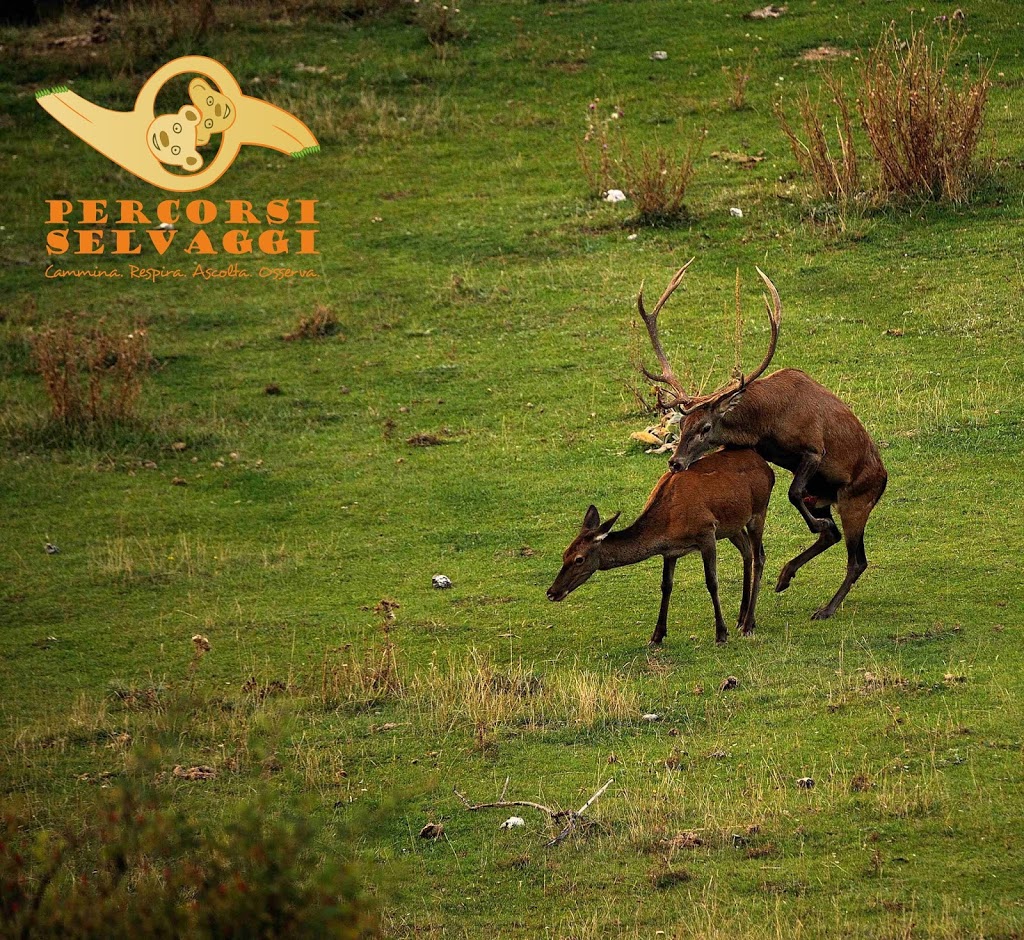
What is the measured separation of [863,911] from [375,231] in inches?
600

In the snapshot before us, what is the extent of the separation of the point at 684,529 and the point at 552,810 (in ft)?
10.1

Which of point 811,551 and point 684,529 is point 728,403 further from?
point 811,551

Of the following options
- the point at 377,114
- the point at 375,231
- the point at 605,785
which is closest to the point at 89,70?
the point at 377,114

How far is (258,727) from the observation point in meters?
9.68

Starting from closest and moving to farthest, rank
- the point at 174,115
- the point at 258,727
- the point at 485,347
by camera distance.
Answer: the point at 258,727 < the point at 485,347 < the point at 174,115

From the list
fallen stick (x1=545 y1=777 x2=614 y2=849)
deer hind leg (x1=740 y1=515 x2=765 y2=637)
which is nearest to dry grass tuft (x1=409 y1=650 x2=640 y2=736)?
fallen stick (x1=545 y1=777 x2=614 y2=849)

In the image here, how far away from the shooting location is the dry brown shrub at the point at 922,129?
1808 cm

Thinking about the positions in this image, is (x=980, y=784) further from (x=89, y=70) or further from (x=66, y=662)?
(x=89, y=70)

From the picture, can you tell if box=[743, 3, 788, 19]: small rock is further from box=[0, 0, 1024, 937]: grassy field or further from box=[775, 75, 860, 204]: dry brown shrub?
box=[775, 75, 860, 204]: dry brown shrub

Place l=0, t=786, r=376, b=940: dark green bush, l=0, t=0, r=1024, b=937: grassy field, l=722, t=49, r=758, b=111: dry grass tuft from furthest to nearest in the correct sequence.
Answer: l=722, t=49, r=758, b=111: dry grass tuft, l=0, t=0, r=1024, b=937: grassy field, l=0, t=786, r=376, b=940: dark green bush

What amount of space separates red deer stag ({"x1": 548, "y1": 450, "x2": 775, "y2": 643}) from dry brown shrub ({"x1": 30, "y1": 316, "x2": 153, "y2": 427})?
7.11 metres

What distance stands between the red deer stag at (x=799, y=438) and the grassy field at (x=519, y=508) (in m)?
0.65

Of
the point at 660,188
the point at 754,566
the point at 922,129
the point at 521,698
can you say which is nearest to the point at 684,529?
the point at 754,566

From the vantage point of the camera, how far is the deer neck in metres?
10.8
